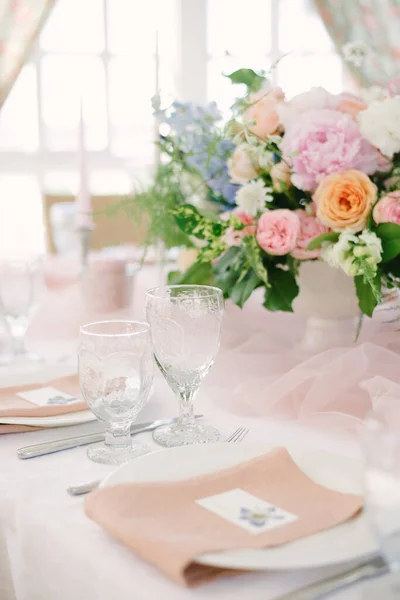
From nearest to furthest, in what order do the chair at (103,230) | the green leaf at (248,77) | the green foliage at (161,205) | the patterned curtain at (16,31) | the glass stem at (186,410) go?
1. the glass stem at (186,410)
2. the green leaf at (248,77)
3. the green foliage at (161,205)
4. the chair at (103,230)
5. the patterned curtain at (16,31)

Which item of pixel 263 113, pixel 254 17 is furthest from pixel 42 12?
pixel 263 113

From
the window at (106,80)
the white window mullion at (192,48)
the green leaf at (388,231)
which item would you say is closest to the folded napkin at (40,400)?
the green leaf at (388,231)

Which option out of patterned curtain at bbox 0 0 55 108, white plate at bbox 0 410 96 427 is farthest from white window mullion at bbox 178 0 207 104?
white plate at bbox 0 410 96 427

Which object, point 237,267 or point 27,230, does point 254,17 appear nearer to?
point 27,230

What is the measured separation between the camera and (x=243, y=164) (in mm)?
1138

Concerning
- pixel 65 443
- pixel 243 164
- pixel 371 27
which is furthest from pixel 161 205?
pixel 371 27

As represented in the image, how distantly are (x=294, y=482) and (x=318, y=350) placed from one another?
0.48 meters

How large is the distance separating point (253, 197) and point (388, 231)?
20cm

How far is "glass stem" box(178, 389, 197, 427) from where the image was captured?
0.89 metres

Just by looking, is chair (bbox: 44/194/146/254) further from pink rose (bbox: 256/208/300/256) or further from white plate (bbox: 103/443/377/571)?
white plate (bbox: 103/443/377/571)

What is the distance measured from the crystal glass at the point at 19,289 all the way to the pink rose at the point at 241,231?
352 mm

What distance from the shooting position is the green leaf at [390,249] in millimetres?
992

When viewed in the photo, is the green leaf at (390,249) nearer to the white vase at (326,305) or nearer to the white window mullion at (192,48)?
the white vase at (326,305)

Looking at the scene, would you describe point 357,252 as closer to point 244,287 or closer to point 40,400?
point 244,287
